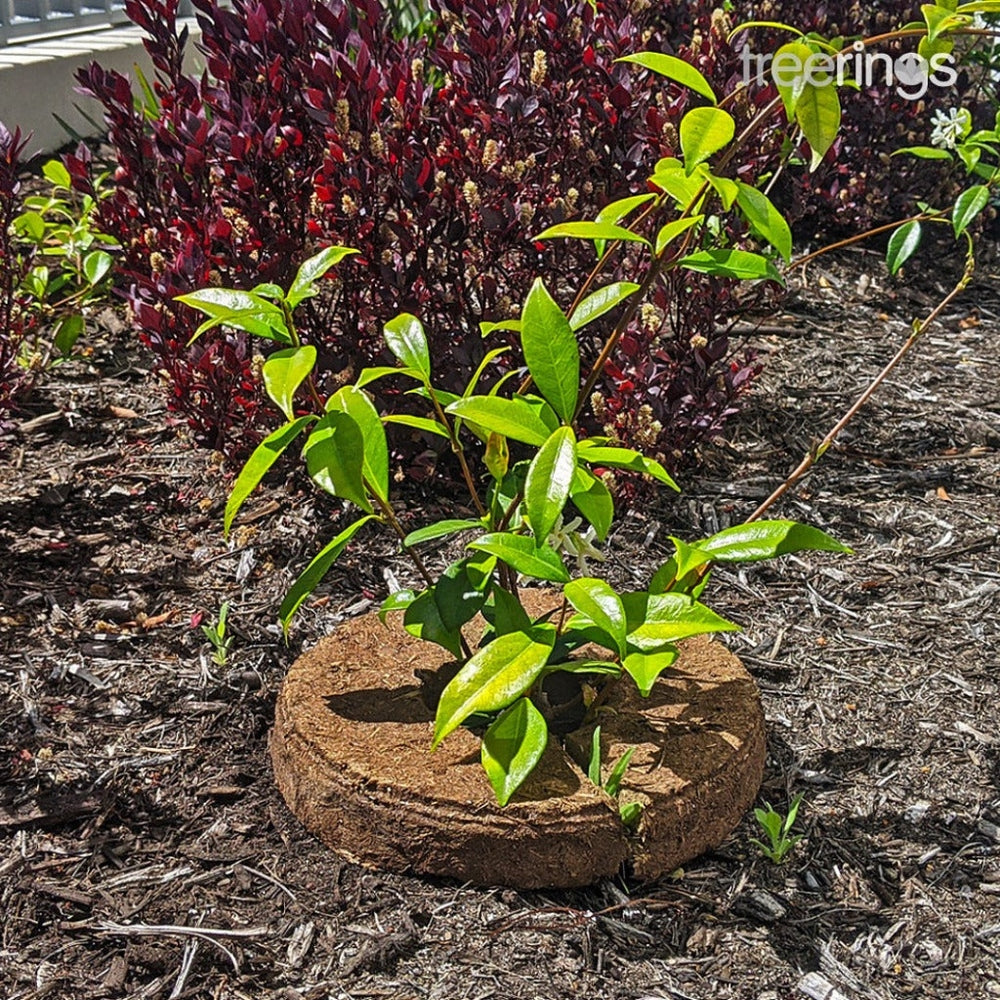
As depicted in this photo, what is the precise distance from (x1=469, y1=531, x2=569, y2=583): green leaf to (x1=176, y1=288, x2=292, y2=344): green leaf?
446 millimetres

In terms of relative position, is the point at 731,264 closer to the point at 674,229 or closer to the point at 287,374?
the point at 674,229

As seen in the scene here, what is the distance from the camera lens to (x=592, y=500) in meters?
1.91

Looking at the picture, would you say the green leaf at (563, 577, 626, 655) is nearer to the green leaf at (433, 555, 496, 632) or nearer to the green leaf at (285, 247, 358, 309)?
the green leaf at (433, 555, 496, 632)

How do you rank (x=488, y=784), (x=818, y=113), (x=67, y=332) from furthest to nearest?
(x=67, y=332)
(x=488, y=784)
(x=818, y=113)

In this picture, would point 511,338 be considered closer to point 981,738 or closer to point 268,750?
point 268,750

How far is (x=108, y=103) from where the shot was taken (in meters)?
3.34

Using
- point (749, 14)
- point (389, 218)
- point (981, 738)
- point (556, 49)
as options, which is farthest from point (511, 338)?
point (749, 14)

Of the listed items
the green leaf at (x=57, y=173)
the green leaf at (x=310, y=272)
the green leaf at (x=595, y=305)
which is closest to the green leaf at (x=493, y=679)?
the green leaf at (x=595, y=305)

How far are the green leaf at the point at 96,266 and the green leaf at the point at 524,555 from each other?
2377mm

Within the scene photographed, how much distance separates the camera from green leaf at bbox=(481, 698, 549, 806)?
6.27 ft

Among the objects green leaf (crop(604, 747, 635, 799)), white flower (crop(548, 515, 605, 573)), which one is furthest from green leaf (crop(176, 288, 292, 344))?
green leaf (crop(604, 747, 635, 799))

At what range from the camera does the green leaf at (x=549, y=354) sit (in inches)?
74.5

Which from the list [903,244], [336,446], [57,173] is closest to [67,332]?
[57,173]

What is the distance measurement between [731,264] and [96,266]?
2.47 meters
